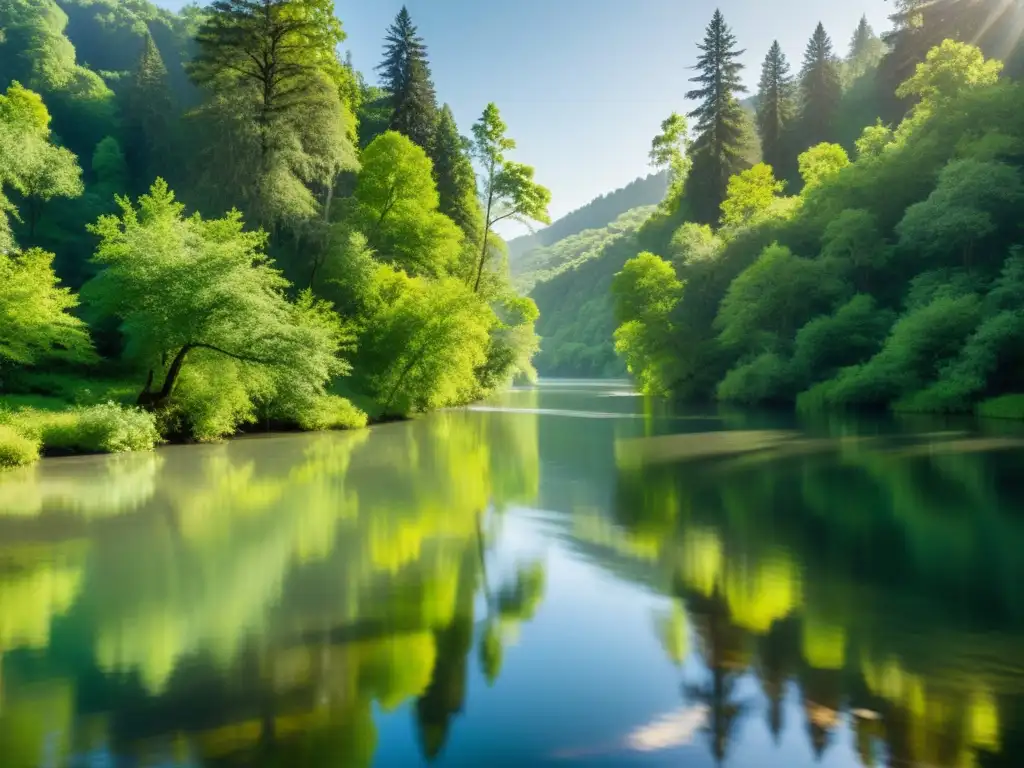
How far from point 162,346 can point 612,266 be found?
476 feet

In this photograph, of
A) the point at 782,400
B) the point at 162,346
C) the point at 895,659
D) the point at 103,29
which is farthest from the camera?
the point at 103,29

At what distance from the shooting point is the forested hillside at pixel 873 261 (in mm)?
37312

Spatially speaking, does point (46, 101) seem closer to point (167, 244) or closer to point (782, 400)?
point (167, 244)

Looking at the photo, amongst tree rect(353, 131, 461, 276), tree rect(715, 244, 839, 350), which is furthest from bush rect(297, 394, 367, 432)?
tree rect(715, 244, 839, 350)

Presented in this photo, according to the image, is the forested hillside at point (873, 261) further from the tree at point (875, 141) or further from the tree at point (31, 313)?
the tree at point (31, 313)

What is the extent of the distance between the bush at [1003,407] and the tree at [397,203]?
2776 cm

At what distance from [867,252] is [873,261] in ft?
2.30

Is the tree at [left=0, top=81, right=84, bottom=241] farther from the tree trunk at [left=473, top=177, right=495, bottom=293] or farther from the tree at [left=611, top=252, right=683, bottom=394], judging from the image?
the tree at [left=611, top=252, right=683, bottom=394]

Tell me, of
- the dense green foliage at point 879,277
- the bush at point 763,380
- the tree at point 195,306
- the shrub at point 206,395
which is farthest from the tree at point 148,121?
the bush at point 763,380

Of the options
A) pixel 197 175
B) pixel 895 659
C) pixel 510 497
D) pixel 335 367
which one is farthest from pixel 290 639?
pixel 197 175

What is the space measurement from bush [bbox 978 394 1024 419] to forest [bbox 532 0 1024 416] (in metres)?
0.10

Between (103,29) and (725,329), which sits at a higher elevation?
(103,29)

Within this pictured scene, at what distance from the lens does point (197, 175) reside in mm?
35031

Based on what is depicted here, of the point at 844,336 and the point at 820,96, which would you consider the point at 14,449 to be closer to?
the point at 844,336
